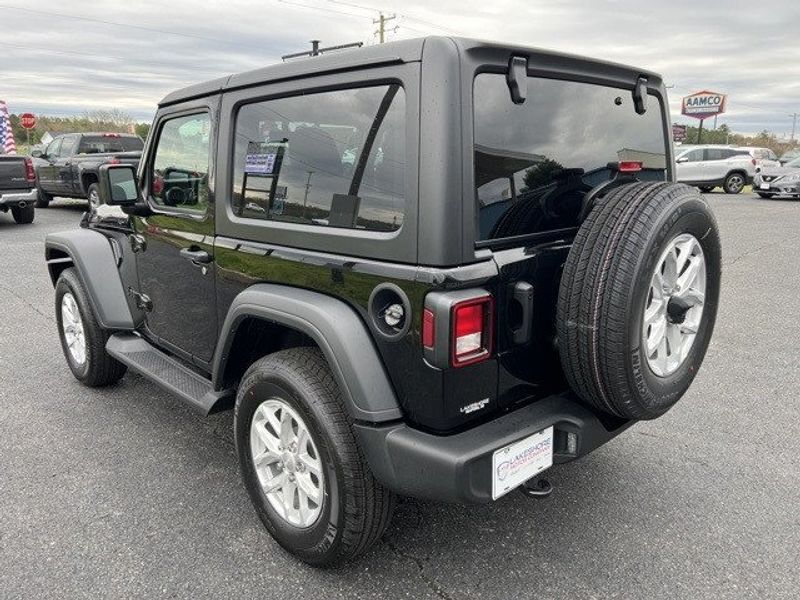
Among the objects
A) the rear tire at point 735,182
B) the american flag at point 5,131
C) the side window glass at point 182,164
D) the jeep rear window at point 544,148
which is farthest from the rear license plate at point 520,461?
the american flag at point 5,131

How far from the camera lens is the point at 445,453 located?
1.97 m

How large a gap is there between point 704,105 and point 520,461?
45.4m

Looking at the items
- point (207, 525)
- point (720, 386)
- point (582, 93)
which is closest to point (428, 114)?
point (582, 93)

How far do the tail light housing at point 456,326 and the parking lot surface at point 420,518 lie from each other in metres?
0.94

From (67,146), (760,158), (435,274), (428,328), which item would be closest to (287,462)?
(428,328)

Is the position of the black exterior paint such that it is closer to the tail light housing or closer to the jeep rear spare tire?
the tail light housing

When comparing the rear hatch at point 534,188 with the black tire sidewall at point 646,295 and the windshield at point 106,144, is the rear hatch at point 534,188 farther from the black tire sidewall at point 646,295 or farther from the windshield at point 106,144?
the windshield at point 106,144

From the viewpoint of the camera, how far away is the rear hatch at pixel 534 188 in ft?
6.81

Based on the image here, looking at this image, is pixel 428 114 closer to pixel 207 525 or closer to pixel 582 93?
pixel 582 93

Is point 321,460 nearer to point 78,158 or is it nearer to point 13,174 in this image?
point 13,174

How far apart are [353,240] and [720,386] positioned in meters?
3.15

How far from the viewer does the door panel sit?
9.51 ft

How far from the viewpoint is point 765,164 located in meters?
21.1

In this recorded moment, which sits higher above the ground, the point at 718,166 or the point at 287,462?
the point at 718,166
